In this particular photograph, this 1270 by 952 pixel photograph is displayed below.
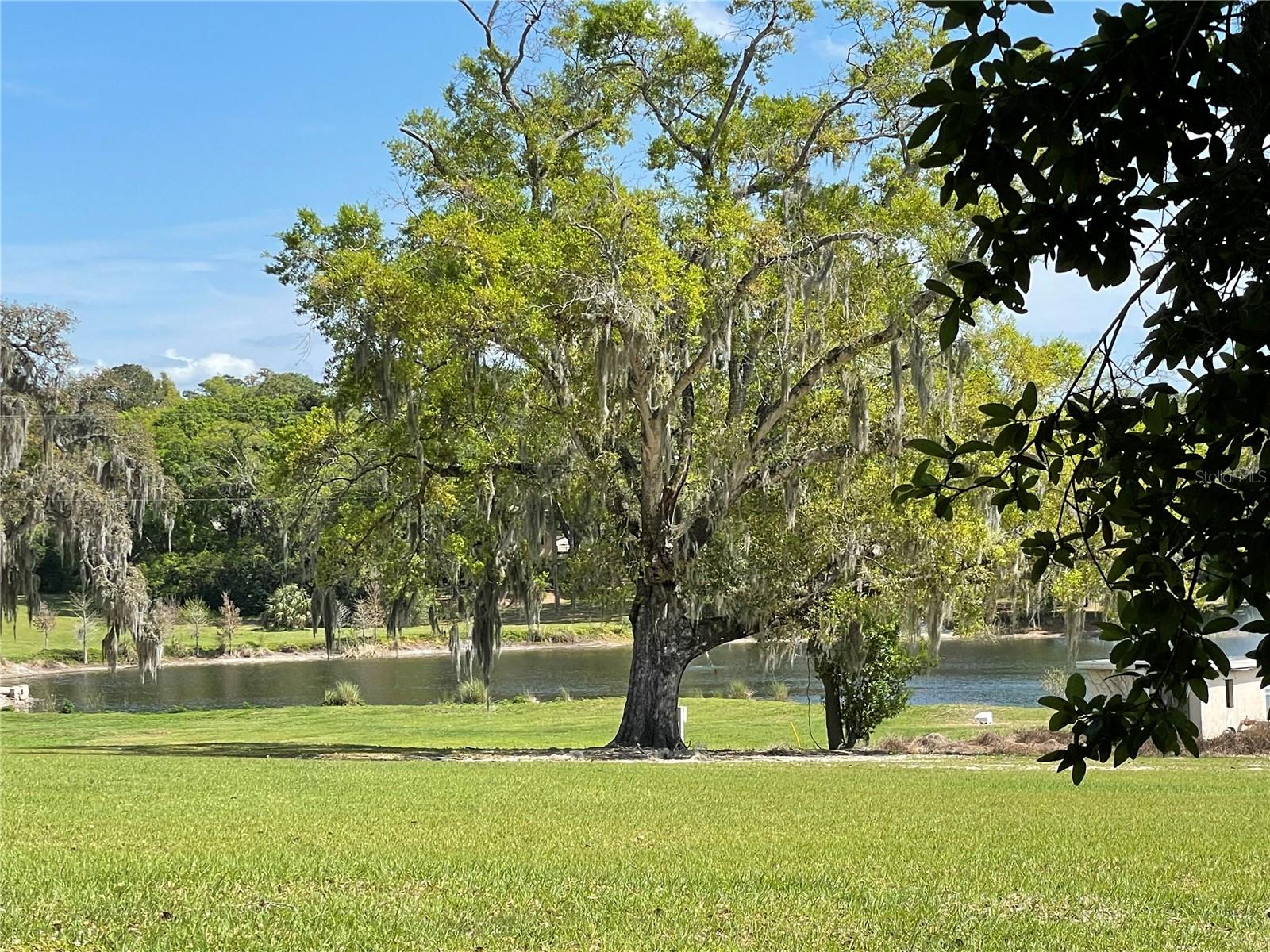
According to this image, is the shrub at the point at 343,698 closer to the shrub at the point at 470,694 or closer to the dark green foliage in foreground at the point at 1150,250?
the shrub at the point at 470,694

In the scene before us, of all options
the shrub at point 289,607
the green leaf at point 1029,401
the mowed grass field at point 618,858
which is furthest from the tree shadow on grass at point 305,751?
the shrub at point 289,607

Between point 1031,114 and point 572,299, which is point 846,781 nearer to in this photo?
point 572,299

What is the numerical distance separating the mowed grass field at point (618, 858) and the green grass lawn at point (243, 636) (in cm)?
3945

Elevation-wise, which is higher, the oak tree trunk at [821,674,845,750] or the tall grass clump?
the oak tree trunk at [821,674,845,750]

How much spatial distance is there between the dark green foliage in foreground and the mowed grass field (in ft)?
11.5

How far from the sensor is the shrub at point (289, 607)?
6106cm

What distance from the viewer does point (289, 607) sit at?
61.2 meters

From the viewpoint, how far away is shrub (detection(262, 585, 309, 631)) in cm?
6106

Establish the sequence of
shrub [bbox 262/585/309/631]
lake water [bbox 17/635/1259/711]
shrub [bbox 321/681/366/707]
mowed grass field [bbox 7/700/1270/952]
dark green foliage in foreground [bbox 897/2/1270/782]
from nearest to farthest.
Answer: dark green foliage in foreground [bbox 897/2/1270/782]
mowed grass field [bbox 7/700/1270/952]
shrub [bbox 321/681/366/707]
lake water [bbox 17/635/1259/711]
shrub [bbox 262/585/309/631]

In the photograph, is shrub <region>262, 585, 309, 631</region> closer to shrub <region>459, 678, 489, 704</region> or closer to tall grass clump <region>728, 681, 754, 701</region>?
shrub <region>459, 678, 489, 704</region>

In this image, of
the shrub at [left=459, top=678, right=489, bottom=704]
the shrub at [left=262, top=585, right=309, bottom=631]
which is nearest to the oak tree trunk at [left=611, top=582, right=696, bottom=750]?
the shrub at [left=459, top=678, right=489, bottom=704]

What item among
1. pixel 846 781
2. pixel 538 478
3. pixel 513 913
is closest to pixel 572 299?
pixel 538 478

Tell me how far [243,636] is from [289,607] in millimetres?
3133

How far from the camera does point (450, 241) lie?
16.2 meters
